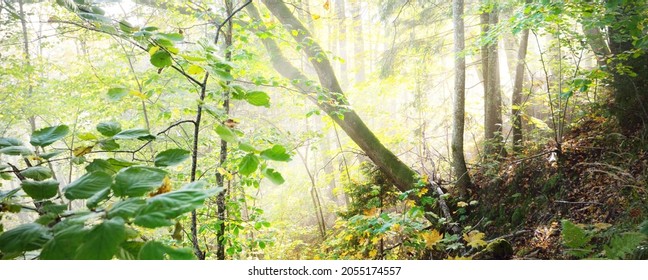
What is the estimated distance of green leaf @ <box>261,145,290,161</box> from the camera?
66 centimetres

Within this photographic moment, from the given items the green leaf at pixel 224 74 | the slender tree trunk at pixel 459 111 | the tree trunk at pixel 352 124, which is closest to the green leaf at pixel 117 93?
the green leaf at pixel 224 74

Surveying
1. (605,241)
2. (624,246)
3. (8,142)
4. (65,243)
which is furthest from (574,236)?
(8,142)

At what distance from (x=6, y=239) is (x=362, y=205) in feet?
14.6

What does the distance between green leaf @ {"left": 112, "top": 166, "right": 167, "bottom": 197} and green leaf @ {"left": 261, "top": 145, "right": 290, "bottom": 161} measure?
0.64ft

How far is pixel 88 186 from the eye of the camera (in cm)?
52

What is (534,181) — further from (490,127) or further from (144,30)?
(144,30)

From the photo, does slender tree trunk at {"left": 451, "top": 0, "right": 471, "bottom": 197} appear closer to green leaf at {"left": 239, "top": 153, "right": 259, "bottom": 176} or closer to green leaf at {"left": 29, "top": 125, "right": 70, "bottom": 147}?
green leaf at {"left": 239, "top": 153, "right": 259, "bottom": 176}

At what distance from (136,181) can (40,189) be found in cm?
19

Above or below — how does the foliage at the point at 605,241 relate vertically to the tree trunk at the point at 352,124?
below

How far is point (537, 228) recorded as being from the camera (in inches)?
116

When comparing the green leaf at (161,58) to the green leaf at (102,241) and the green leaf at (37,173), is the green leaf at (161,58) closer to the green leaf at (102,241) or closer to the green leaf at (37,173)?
the green leaf at (37,173)

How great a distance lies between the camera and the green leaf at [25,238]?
444mm

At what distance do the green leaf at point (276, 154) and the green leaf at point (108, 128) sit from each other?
1.15 ft
